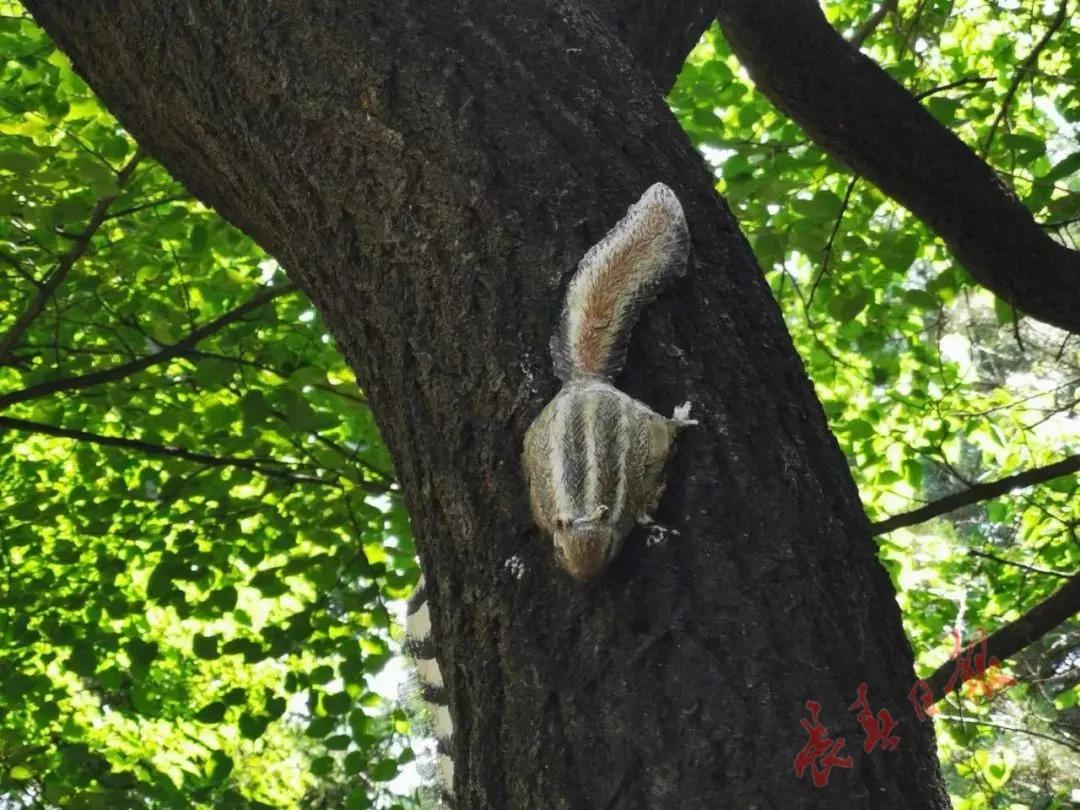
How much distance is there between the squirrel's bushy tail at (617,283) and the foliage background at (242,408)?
2020 millimetres

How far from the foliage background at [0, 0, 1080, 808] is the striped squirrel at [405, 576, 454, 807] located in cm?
175

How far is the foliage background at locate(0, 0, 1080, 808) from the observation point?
361 centimetres

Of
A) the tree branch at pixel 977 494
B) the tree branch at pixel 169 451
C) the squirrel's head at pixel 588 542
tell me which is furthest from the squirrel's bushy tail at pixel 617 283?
the tree branch at pixel 169 451

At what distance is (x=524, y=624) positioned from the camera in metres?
1.16

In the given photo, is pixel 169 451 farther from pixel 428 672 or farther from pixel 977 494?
pixel 977 494

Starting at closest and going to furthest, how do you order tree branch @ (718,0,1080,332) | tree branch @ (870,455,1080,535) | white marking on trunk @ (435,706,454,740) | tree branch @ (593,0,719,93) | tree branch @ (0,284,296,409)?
white marking on trunk @ (435,706,454,740), tree branch @ (593,0,719,93), tree branch @ (718,0,1080,332), tree branch @ (870,455,1080,535), tree branch @ (0,284,296,409)

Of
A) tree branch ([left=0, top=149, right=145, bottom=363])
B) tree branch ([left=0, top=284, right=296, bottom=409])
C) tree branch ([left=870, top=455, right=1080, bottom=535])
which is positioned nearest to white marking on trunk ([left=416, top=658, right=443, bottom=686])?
tree branch ([left=870, top=455, right=1080, bottom=535])

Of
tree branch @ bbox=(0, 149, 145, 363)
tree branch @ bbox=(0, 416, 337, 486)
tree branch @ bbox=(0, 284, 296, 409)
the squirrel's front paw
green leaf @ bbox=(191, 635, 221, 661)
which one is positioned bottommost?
the squirrel's front paw

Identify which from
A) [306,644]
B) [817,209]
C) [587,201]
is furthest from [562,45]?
[306,644]

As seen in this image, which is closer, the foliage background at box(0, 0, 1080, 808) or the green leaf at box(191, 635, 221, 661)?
the green leaf at box(191, 635, 221, 661)

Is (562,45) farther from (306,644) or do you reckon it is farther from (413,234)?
(306,644)

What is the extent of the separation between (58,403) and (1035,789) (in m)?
6.25

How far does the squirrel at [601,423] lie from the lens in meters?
1.13

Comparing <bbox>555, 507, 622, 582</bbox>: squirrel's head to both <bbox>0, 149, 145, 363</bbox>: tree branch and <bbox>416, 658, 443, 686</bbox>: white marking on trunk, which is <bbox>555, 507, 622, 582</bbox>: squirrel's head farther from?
<bbox>0, 149, 145, 363</bbox>: tree branch
